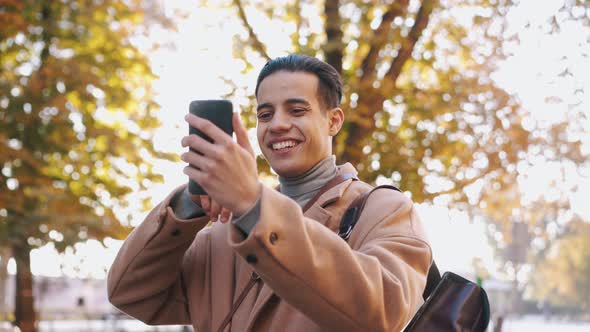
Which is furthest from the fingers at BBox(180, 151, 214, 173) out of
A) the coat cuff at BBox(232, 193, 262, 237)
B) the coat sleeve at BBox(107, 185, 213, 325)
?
the coat sleeve at BBox(107, 185, 213, 325)

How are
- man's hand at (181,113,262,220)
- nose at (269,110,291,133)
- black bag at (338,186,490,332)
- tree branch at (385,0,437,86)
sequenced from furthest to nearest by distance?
tree branch at (385,0,437,86), nose at (269,110,291,133), black bag at (338,186,490,332), man's hand at (181,113,262,220)

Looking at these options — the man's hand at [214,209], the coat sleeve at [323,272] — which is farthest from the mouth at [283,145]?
the coat sleeve at [323,272]

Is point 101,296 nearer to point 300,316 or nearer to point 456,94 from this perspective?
point 456,94

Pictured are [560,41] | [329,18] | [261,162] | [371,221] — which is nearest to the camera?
[371,221]

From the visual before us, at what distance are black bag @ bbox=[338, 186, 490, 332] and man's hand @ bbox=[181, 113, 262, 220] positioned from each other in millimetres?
578

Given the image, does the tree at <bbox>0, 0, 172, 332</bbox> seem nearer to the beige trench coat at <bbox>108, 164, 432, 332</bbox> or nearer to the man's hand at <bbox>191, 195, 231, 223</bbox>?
the beige trench coat at <bbox>108, 164, 432, 332</bbox>

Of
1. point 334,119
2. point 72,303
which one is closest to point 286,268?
point 334,119

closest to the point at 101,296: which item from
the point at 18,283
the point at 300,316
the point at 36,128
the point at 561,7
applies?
the point at 18,283

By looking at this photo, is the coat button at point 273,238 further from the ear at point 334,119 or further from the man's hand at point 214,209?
the ear at point 334,119

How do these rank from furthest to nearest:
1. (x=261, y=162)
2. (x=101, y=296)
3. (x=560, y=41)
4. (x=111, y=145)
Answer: (x=101, y=296)
(x=111, y=145)
(x=560, y=41)
(x=261, y=162)

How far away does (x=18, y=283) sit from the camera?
10328 mm

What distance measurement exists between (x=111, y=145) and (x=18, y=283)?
2479mm

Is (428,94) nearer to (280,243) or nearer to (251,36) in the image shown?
(251,36)

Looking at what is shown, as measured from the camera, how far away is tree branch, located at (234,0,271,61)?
788 cm
